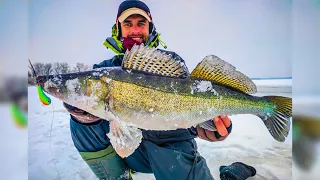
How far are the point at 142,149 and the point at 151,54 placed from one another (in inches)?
19.7

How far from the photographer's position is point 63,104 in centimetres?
156

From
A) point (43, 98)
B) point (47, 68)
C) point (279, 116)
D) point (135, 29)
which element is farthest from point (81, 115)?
point (279, 116)

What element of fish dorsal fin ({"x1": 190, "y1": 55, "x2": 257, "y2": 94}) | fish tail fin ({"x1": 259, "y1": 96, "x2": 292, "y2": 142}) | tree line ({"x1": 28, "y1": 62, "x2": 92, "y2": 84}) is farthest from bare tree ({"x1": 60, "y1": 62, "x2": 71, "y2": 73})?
fish tail fin ({"x1": 259, "y1": 96, "x2": 292, "y2": 142})

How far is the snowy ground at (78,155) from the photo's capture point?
1688 mm

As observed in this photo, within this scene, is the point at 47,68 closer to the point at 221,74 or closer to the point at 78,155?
the point at 78,155

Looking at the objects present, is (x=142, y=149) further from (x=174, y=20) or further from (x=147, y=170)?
(x=174, y=20)

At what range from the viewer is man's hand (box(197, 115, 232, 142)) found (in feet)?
5.22

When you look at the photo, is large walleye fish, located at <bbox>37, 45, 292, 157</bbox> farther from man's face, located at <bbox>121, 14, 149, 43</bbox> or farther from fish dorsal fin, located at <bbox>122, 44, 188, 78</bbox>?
man's face, located at <bbox>121, 14, 149, 43</bbox>

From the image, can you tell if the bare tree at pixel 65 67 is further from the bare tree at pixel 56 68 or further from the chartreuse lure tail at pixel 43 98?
the chartreuse lure tail at pixel 43 98

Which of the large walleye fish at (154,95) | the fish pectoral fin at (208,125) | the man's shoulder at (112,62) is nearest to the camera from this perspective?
the large walleye fish at (154,95)

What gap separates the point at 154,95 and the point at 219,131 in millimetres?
401

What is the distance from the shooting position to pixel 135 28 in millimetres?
1657

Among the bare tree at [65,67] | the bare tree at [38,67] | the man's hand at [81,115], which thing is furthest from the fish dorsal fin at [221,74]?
the bare tree at [38,67]
